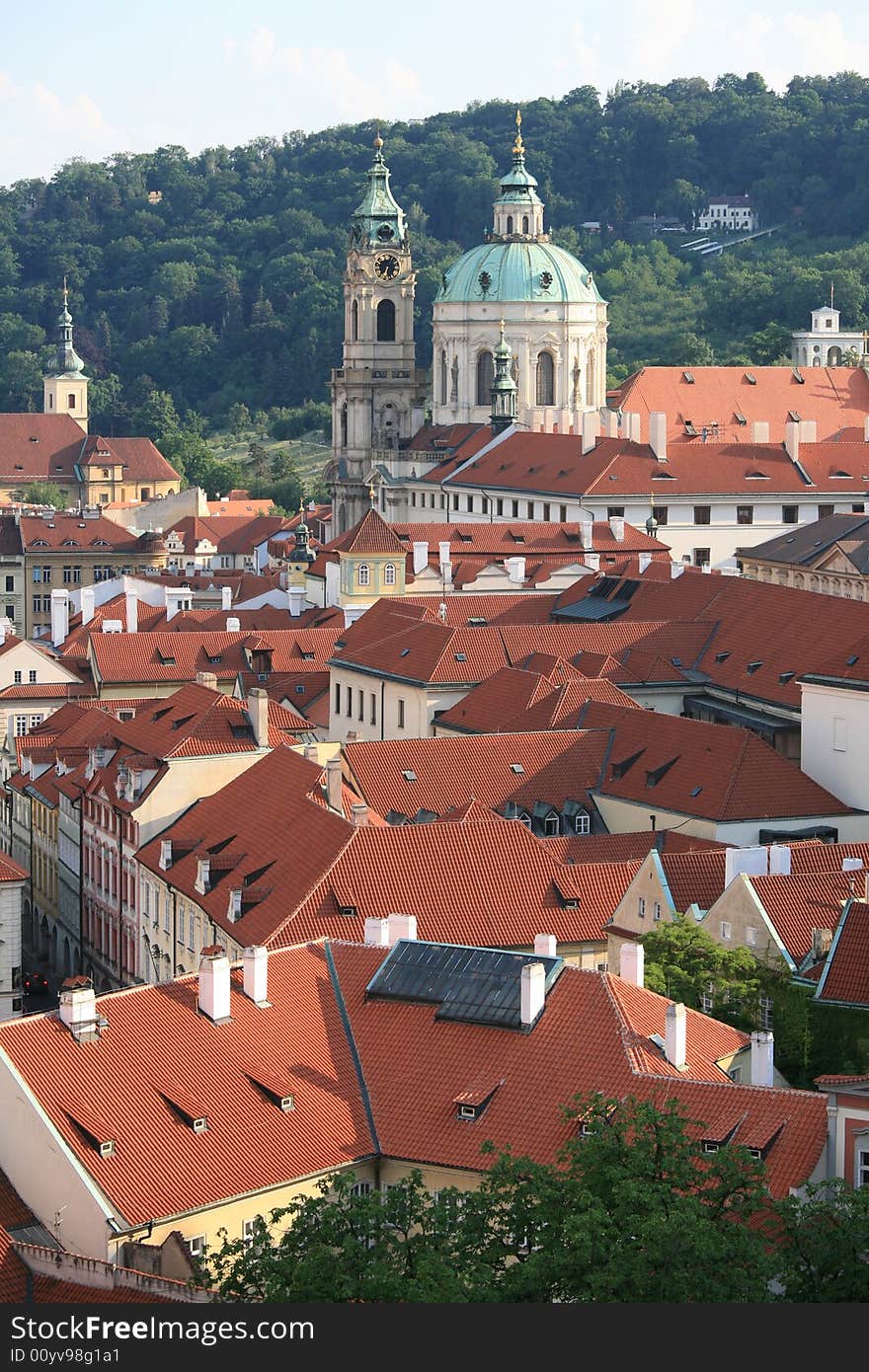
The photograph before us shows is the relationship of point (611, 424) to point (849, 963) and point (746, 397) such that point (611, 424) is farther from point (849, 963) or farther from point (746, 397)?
point (849, 963)

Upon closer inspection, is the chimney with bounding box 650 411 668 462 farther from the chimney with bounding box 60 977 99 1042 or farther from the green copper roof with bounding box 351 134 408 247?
the chimney with bounding box 60 977 99 1042

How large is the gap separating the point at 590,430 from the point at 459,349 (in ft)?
81.7

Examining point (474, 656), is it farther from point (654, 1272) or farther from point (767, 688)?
point (654, 1272)

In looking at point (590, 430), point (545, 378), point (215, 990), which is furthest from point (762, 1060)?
point (545, 378)

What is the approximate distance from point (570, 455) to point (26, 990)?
2531 inches

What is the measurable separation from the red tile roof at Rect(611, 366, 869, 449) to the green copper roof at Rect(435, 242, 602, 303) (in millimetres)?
6702

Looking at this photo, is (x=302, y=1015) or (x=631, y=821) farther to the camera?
(x=631, y=821)

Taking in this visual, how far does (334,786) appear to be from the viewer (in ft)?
177

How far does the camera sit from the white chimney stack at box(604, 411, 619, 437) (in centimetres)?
12669

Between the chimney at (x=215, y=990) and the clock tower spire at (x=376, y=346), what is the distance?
110002 mm

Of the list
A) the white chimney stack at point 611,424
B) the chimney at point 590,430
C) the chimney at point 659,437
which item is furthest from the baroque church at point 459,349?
the chimney at point 659,437

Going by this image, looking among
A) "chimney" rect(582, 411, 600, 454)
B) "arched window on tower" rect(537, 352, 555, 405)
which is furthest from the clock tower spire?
"chimney" rect(582, 411, 600, 454)

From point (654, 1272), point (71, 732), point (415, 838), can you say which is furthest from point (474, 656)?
point (654, 1272)

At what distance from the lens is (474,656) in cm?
7494
